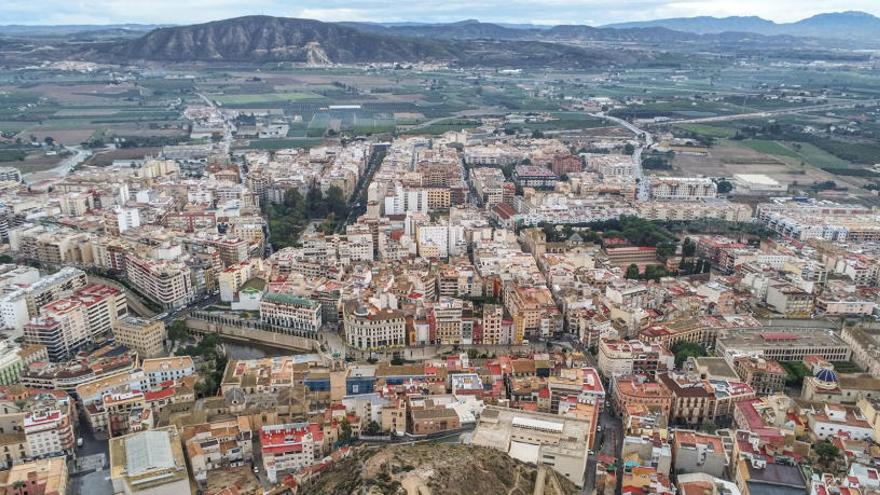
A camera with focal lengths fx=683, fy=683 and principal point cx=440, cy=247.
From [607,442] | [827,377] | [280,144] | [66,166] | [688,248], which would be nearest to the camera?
[607,442]

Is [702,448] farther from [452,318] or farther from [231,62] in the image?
[231,62]

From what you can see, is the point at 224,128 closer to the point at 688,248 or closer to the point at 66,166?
the point at 66,166

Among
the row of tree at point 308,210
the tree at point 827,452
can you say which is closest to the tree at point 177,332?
the row of tree at point 308,210

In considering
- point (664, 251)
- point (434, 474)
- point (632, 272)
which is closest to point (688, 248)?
point (664, 251)

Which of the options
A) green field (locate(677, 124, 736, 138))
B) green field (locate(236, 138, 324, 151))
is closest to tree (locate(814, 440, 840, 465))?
green field (locate(236, 138, 324, 151))

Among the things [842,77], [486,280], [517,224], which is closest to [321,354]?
[486,280]

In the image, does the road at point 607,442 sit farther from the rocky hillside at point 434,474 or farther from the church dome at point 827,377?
the church dome at point 827,377
